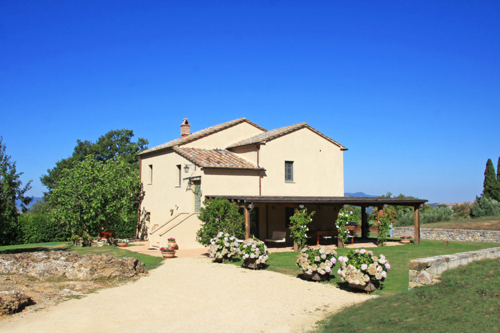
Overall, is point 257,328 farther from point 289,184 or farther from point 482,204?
point 482,204

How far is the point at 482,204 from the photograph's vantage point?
3159 cm

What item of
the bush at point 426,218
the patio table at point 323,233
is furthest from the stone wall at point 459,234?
the patio table at point 323,233

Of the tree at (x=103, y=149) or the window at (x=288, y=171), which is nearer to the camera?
the window at (x=288, y=171)

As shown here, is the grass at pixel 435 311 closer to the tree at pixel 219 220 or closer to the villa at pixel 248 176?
the tree at pixel 219 220

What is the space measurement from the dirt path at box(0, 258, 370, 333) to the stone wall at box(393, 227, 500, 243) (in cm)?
1664

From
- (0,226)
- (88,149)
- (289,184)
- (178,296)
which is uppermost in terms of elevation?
(88,149)

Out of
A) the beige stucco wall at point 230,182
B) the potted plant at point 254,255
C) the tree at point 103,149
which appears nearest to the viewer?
the potted plant at point 254,255

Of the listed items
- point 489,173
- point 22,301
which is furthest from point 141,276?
point 489,173

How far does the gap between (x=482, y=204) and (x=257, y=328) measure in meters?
30.5

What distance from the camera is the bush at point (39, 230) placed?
2612 centimetres

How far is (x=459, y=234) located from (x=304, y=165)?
10633 millimetres

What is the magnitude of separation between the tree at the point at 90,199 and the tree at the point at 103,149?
25.2 metres

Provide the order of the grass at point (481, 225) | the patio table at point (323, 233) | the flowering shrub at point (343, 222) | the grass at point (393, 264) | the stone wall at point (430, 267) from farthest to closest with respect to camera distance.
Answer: the grass at point (481, 225) < the patio table at point (323, 233) < the flowering shrub at point (343, 222) < the grass at point (393, 264) < the stone wall at point (430, 267)

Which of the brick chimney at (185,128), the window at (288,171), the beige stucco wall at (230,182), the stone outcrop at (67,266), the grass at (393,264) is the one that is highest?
the brick chimney at (185,128)
